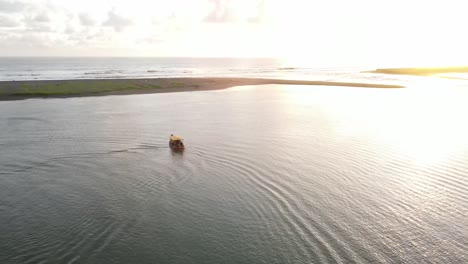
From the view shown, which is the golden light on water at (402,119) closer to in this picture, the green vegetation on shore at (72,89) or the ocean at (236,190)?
the ocean at (236,190)

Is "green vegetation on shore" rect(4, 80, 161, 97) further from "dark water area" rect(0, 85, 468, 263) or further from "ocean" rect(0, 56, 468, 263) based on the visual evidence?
"ocean" rect(0, 56, 468, 263)

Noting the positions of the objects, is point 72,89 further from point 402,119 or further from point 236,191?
point 236,191

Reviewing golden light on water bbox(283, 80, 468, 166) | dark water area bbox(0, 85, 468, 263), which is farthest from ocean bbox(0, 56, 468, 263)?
golden light on water bbox(283, 80, 468, 166)

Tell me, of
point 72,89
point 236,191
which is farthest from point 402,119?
point 72,89

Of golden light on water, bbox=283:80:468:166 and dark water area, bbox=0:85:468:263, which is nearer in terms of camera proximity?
dark water area, bbox=0:85:468:263

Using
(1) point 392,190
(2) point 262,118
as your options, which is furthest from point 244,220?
(2) point 262,118

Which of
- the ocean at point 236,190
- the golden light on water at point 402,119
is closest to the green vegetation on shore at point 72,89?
the ocean at point 236,190
